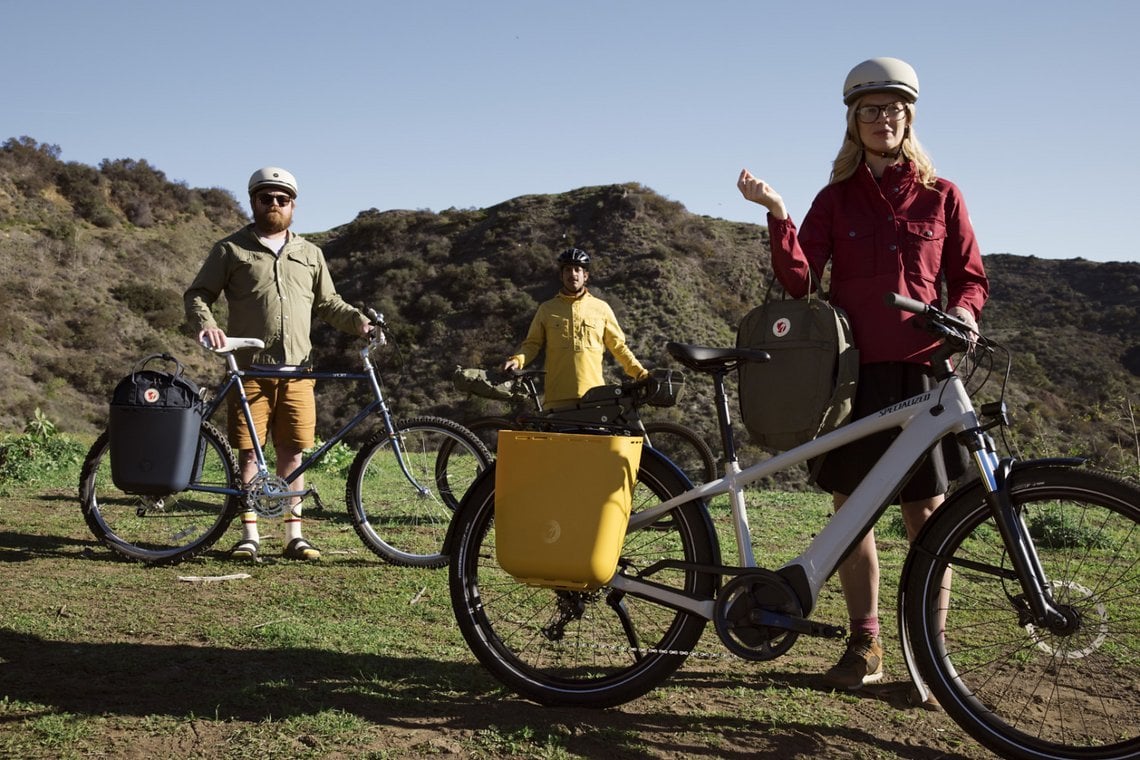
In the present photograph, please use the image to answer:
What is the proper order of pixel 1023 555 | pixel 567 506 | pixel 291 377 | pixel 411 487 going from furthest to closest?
pixel 411 487 < pixel 291 377 < pixel 567 506 < pixel 1023 555

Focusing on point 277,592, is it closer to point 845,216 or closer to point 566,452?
point 566,452

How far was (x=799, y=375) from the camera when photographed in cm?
301

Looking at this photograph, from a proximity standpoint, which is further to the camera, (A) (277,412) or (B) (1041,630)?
(A) (277,412)

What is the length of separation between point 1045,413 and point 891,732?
34.4 m

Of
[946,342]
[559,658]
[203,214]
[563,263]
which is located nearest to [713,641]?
[559,658]

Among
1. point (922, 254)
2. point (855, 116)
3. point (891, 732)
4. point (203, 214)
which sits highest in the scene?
point (203, 214)

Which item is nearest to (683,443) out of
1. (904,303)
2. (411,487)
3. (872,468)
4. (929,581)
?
(411,487)

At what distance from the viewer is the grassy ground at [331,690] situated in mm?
2682

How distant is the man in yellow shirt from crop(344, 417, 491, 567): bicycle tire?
3.77ft

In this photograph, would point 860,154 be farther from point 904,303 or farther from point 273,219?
point 273,219

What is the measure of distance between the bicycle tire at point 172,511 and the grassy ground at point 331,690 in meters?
0.43

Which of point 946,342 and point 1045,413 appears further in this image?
point 1045,413

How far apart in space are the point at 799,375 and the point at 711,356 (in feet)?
0.99

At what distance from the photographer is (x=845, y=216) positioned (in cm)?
328
